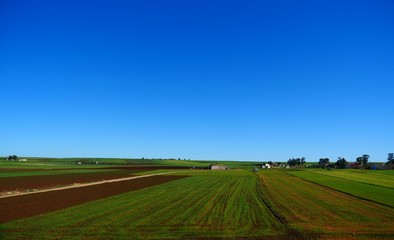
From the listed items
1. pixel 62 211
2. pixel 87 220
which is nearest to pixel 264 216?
pixel 87 220

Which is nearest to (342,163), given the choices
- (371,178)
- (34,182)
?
(371,178)

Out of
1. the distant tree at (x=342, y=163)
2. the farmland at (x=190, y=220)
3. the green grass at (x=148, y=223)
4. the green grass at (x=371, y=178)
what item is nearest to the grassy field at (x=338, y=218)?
the farmland at (x=190, y=220)

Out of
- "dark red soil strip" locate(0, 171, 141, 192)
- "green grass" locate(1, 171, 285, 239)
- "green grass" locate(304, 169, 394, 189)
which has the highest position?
"green grass" locate(304, 169, 394, 189)

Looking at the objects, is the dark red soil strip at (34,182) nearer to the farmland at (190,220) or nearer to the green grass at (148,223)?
the farmland at (190,220)

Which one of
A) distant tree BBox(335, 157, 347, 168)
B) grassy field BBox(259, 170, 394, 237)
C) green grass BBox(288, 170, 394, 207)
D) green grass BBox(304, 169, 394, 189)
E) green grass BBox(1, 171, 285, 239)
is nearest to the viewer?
green grass BBox(1, 171, 285, 239)

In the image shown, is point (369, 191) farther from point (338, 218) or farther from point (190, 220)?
point (190, 220)

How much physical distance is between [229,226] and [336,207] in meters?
13.3

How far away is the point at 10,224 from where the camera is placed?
1978cm

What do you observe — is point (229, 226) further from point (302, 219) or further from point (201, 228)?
point (302, 219)

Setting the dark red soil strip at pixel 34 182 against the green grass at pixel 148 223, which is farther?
the dark red soil strip at pixel 34 182

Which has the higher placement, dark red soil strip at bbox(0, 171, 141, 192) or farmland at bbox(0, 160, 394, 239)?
dark red soil strip at bbox(0, 171, 141, 192)

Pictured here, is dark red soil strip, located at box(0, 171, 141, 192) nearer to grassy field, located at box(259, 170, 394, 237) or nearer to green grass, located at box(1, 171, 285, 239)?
green grass, located at box(1, 171, 285, 239)

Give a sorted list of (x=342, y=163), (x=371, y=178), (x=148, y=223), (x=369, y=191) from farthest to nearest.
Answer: (x=342, y=163), (x=371, y=178), (x=369, y=191), (x=148, y=223)

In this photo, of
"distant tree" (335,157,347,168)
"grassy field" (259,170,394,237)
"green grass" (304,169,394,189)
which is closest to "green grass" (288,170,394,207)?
"green grass" (304,169,394,189)
